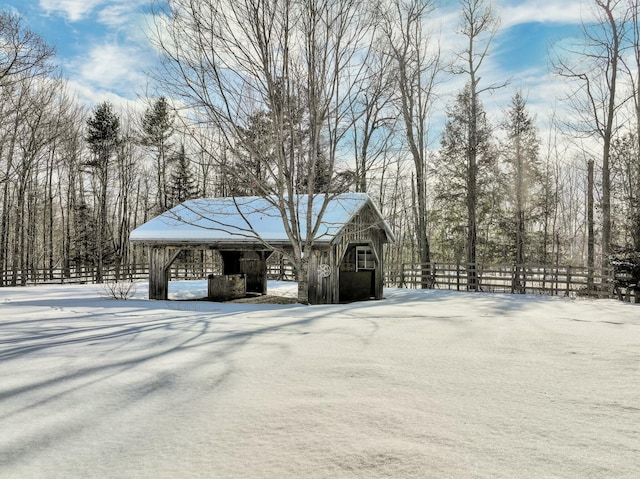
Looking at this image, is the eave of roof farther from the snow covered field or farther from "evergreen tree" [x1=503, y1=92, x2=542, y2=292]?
"evergreen tree" [x1=503, y1=92, x2=542, y2=292]

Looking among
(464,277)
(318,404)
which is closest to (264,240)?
(318,404)

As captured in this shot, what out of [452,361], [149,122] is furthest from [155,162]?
[452,361]

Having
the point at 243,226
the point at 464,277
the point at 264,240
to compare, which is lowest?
the point at 464,277

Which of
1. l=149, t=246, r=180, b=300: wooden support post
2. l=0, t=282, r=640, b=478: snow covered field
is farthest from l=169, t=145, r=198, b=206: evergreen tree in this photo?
l=0, t=282, r=640, b=478: snow covered field

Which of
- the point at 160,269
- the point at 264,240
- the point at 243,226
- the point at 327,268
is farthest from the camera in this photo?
the point at 160,269

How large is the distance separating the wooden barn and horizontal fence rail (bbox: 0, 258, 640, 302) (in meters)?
4.10

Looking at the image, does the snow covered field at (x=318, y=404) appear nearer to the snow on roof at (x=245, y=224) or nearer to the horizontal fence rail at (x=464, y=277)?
the snow on roof at (x=245, y=224)

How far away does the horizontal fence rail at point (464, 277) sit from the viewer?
16359mm

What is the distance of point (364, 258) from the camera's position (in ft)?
59.7

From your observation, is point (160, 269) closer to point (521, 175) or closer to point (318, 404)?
point (318, 404)

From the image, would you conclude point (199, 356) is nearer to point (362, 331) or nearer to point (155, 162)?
point (362, 331)

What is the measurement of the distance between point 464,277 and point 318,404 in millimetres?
17869

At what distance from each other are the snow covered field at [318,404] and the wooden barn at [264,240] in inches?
277

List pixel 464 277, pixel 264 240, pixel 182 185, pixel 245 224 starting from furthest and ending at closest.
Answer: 1. pixel 182 185
2. pixel 464 277
3. pixel 245 224
4. pixel 264 240
